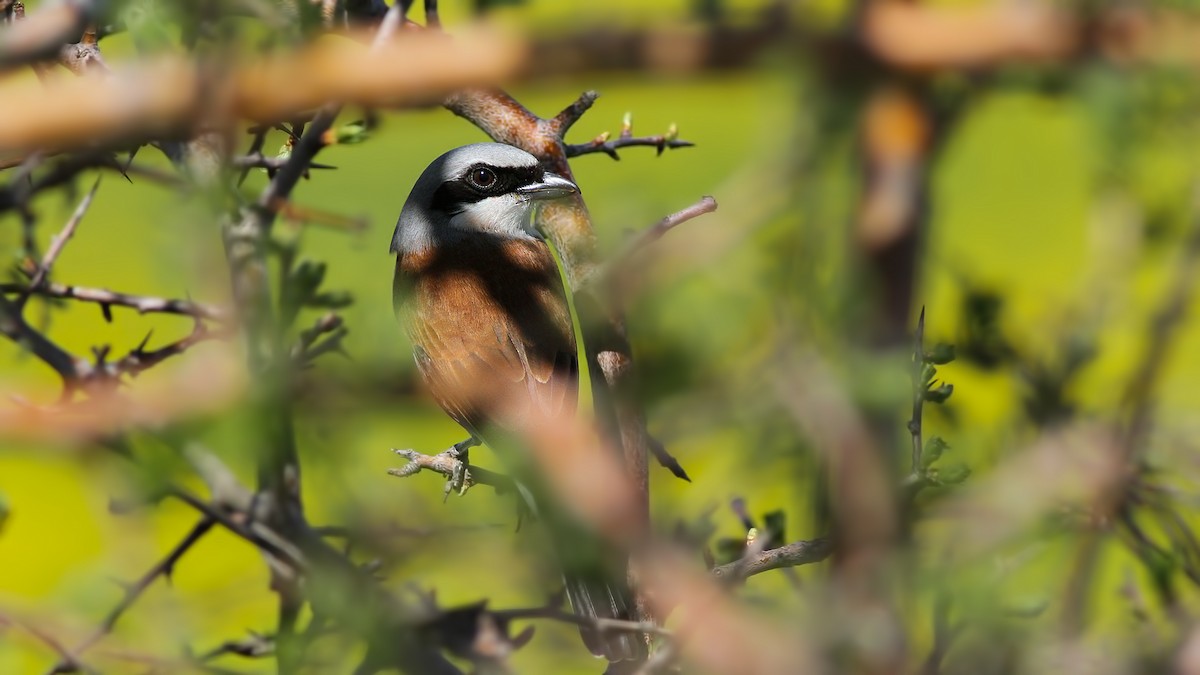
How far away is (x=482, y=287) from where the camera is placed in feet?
15.8

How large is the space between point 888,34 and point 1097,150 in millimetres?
169

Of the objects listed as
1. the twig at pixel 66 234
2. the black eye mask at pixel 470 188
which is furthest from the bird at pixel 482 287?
the twig at pixel 66 234

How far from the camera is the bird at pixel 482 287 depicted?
419cm

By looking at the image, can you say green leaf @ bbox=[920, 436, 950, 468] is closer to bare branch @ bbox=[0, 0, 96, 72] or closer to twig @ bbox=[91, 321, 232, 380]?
bare branch @ bbox=[0, 0, 96, 72]

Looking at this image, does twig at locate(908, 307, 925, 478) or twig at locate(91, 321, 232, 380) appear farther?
twig at locate(91, 321, 232, 380)

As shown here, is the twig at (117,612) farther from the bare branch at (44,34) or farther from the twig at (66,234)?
the twig at (66,234)

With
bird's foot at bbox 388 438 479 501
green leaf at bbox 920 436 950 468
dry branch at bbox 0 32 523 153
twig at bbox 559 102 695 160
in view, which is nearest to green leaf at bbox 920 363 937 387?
green leaf at bbox 920 436 950 468

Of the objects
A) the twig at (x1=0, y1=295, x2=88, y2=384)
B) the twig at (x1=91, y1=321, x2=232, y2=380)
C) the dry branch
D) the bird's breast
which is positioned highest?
the dry branch

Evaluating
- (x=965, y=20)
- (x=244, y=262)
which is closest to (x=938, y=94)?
(x=965, y=20)

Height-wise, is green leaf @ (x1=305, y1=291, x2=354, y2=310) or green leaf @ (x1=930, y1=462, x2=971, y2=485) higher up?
green leaf @ (x1=930, y1=462, x2=971, y2=485)

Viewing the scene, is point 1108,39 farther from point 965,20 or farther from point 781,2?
point 781,2

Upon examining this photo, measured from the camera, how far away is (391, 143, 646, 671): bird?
13.8ft

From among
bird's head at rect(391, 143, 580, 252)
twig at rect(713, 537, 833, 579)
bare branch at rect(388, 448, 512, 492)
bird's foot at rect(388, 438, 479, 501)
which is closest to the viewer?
twig at rect(713, 537, 833, 579)

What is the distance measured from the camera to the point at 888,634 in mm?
919
